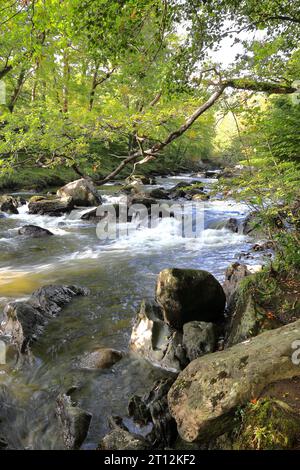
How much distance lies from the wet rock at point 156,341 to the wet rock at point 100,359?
309 mm

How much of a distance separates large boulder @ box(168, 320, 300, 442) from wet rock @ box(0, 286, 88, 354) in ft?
9.22

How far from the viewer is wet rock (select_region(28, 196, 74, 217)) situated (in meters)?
15.8

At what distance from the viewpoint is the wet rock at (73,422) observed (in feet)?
11.3

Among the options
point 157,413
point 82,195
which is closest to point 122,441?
point 157,413

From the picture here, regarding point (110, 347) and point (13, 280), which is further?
point (13, 280)

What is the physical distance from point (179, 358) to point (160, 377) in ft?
1.26

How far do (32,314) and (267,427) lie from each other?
426 cm

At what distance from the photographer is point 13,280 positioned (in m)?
7.88

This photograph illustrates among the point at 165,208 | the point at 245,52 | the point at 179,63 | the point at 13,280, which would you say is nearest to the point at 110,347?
the point at 13,280

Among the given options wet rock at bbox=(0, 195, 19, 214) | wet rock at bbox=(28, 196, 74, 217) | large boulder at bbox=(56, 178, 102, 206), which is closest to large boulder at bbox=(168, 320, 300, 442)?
wet rock at bbox=(28, 196, 74, 217)

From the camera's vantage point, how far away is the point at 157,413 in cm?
353

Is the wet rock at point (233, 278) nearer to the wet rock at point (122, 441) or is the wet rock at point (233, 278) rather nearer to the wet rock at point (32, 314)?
the wet rock at point (122, 441)
